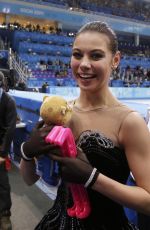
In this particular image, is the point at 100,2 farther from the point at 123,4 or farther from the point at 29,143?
the point at 29,143

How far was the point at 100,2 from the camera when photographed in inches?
862

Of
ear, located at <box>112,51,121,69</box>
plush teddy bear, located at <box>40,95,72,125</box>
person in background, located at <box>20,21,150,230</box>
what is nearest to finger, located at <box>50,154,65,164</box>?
person in background, located at <box>20,21,150,230</box>

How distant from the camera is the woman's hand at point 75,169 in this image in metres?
0.97

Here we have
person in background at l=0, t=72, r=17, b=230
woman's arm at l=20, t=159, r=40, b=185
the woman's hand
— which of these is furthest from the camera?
person in background at l=0, t=72, r=17, b=230

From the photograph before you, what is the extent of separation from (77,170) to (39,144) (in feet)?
0.46

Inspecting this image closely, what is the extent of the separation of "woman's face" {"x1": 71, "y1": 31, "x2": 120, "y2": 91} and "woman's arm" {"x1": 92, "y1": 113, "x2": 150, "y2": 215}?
18 cm

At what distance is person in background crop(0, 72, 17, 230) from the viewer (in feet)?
9.05

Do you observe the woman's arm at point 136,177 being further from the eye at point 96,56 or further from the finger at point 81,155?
the eye at point 96,56

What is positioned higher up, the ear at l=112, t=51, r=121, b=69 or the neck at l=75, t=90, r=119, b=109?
the ear at l=112, t=51, r=121, b=69

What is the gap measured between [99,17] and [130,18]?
133 inches

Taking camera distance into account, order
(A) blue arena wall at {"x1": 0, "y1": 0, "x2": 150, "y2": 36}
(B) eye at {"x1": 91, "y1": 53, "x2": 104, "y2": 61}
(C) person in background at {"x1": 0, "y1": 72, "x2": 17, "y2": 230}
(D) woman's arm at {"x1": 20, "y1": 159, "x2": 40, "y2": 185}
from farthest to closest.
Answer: (A) blue arena wall at {"x1": 0, "y1": 0, "x2": 150, "y2": 36}, (C) person in background at {"x1": 0, "y1": 72, "x2": 17, "y2": 230}, (D) woman's arm at {"x1": 20, "y1": 159, "x2": 40, "y2": 185}, (B) eye at {"x1": 91, "y1": 53, "x2": 104, "y2": 61}

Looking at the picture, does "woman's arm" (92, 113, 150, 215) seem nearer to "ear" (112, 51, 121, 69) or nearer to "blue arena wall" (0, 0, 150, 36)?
"ear" (112, 51, 121, 69)

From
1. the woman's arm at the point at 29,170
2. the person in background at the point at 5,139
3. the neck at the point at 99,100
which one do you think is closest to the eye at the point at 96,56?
the neck at the point at 99,100

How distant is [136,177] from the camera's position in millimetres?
1019
